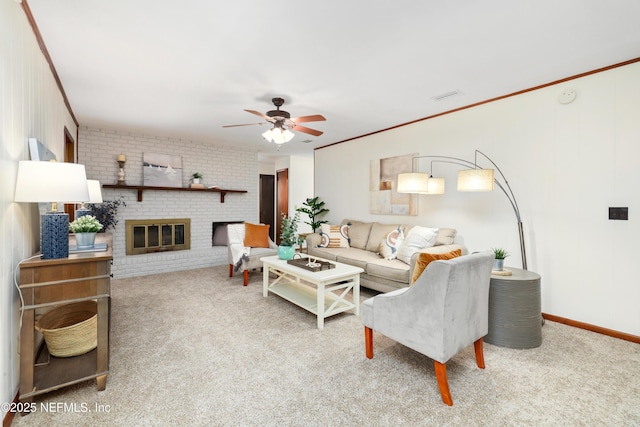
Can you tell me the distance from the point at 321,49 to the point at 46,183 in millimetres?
2011

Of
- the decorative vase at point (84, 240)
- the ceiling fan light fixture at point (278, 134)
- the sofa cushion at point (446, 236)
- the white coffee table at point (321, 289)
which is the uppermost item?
the ceiling fan light fixture at point (278, 134)

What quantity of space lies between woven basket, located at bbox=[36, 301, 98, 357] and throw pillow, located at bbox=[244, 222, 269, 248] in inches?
99.6

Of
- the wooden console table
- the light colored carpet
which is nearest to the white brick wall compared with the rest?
the light colored carpet

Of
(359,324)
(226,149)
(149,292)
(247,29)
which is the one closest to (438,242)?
(359,324)

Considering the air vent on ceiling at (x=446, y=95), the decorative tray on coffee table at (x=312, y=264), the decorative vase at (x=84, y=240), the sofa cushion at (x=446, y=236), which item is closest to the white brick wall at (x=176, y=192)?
the decorative tray on coffee table at (x=312, y=264)

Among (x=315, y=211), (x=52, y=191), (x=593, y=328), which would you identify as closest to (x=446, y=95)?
(x=593, y=328)

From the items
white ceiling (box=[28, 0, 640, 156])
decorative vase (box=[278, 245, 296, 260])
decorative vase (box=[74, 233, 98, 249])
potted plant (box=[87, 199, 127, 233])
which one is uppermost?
white ceiling (box=[28, 0, 640, 156])

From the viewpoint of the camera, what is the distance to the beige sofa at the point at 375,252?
332 centimetres

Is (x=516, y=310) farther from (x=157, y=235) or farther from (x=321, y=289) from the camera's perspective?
(x=157, y=235)

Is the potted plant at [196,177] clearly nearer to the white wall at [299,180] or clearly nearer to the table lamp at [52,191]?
the white wall at [299,180]

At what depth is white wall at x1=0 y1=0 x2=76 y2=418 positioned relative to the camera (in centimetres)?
148

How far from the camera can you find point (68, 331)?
1869 mm

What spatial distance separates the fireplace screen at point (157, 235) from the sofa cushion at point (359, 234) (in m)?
3.09

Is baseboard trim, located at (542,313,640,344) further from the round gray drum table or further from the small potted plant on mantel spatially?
the small potted plant on mantel
